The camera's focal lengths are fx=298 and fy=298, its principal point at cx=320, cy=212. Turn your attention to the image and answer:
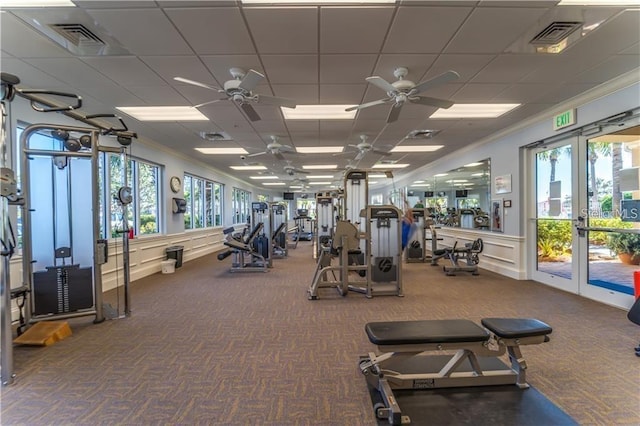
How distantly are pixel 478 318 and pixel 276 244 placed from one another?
6.55 meters

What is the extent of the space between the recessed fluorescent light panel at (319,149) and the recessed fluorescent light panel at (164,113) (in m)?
2.72

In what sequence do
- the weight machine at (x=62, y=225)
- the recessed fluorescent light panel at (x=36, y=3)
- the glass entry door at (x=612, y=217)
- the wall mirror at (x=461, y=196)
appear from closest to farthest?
the recessed fluorescent light panel at (x=36, y=3) < the weight machine at (x=62, y=225) < the glass entry door at (x=612, y=217) < the wall mirror at (x=461, y=196)

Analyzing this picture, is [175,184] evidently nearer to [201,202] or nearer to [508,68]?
[201,202]

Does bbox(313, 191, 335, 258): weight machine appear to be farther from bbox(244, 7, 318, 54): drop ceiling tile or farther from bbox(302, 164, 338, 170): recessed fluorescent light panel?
bbox(244, 7, 318, 54): drop ceiling tile

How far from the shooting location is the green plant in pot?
3760 mm

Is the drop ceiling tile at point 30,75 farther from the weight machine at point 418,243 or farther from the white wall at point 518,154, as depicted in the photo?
the weight machine at point 418,243

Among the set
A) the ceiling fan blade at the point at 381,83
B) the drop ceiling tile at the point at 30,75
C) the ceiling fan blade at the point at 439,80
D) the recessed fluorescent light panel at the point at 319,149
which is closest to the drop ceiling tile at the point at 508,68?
the ceiling fan blade at the point at 439,80

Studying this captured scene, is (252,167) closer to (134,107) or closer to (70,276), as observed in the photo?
(134,107)

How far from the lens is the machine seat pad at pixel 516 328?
2123 mm

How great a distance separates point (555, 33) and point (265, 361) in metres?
3.95

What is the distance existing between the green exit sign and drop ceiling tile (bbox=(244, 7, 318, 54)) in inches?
158

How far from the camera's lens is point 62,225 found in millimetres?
3941

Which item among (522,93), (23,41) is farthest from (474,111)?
(23,41)

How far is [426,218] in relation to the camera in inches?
305
